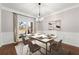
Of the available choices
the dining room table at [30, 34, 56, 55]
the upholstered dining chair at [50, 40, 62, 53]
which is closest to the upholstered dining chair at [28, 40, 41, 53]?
the dining room table at [30, 34, 56, 55]

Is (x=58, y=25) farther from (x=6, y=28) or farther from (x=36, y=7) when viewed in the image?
(x=6, y=28)

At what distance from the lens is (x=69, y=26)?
1502 millimetres

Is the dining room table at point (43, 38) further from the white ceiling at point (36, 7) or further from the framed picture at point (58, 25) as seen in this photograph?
the white ceiling at point (36, 7)

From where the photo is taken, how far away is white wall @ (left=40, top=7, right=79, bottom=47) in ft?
4.74

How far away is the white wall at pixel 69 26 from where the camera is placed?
1445 millimetres

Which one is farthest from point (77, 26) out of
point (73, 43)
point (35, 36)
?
point (35, 36)

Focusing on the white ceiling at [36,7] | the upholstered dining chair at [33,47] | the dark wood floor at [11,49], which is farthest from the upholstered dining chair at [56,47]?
the white ceiling at [36,7]

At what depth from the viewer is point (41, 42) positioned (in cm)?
152

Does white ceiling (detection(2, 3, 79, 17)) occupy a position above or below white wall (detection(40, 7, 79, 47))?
above

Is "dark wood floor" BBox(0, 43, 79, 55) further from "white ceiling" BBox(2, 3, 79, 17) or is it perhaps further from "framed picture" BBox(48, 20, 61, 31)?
"white ceiling" BBox(2, 3, 79, 17)

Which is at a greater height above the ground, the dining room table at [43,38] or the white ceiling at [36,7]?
the white ceiling at [36,7]

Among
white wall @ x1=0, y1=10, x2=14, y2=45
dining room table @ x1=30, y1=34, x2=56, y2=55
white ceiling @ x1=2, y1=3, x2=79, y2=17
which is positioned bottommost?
dining room table @ x1=30, y1=34, x2=56, y2=55

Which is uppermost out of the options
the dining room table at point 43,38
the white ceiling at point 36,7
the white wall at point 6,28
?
the white ceiling at point 36,7
